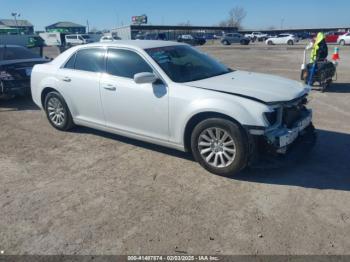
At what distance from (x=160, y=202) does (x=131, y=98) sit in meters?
1.69

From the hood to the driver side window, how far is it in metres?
0.79

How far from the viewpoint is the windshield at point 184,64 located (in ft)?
14.8

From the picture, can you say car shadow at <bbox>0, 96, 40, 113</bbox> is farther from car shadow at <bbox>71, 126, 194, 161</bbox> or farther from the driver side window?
the driver side window

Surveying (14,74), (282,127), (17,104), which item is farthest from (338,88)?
(17,104)

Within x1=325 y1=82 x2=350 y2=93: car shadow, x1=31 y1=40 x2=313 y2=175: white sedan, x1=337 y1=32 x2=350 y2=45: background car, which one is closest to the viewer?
x1=31 y1=40 x2=313 y2=175: white sedan

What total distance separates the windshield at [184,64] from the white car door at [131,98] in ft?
0.70

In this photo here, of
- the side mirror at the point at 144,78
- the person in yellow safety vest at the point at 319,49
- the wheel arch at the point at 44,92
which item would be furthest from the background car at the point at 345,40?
the side mirror at the point at 144,78

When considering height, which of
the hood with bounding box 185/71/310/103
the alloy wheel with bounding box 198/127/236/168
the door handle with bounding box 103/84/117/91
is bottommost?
the alloy wheel with bounding box 198/127/236/168

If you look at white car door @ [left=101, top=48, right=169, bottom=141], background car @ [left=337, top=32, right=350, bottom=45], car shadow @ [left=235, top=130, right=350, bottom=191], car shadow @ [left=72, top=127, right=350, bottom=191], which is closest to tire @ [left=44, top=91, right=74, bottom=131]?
white car door @ [left=101, top=48, right=169, bottom=141]

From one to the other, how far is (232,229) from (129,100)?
2413 millimetres

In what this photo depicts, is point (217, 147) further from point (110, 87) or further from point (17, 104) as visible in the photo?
point (17, 104)

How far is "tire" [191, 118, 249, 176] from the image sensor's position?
12.7 ft

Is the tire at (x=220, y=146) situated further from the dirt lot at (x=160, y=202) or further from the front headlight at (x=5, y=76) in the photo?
the front headlight at (x=5, y=76)

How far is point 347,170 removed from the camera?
4.29 meters
